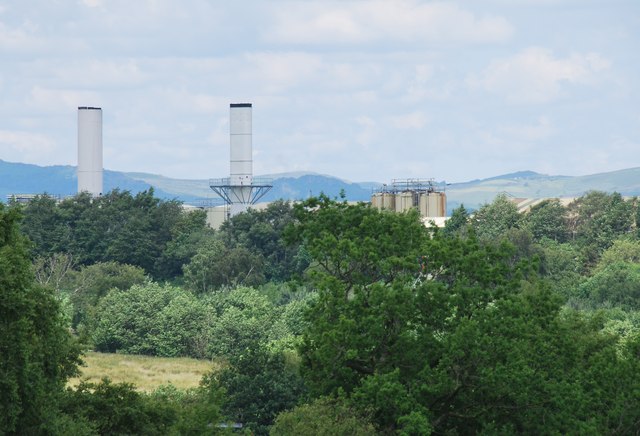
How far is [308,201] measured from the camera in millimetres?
44625

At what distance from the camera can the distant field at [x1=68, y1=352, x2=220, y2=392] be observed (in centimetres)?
6741

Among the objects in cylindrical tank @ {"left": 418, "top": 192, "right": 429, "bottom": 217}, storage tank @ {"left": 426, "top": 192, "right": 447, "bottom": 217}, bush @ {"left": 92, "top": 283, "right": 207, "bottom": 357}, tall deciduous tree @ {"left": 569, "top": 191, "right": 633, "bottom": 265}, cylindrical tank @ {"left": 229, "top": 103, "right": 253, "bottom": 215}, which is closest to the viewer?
bush @ {"left": 92, "top": 283, "right": 207, "bottom": 357}

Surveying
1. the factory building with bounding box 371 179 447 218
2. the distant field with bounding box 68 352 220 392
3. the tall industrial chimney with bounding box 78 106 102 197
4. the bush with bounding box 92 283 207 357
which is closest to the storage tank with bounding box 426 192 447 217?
the factory building with bounding box 371 179 447 218

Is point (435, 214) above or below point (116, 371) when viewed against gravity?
above

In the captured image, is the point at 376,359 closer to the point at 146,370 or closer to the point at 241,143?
the point at 146,370

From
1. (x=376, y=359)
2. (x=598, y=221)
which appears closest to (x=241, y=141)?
(x=598, y=221)

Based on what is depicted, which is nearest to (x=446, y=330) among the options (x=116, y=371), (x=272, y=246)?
(x=116, y=371)

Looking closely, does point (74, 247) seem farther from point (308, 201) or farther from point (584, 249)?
point (308, 201)

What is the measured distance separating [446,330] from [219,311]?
48379 mm

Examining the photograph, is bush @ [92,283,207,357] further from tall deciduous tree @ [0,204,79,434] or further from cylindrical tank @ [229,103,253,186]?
tall deciduous tree @ [0,204,79,434]

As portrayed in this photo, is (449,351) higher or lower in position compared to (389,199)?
lower

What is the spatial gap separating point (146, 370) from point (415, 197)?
51792mm

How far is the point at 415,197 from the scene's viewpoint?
12150cm

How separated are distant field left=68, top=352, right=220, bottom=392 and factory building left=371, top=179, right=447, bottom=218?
43.5 m
